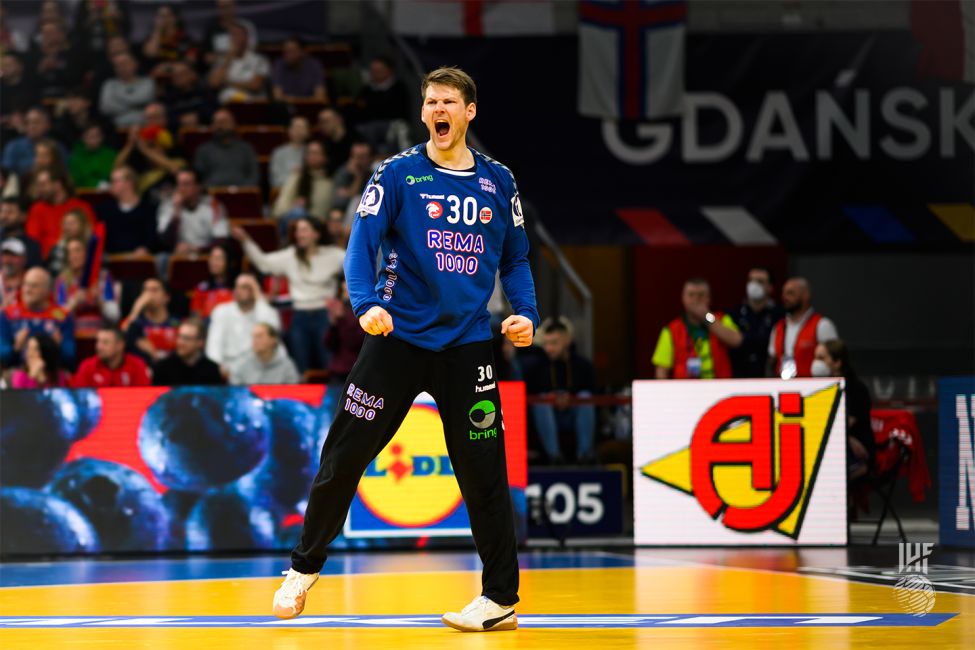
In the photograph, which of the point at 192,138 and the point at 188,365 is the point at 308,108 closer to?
the point at 192,138

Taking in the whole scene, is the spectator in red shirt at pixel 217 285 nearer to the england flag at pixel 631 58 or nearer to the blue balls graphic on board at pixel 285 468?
the blue balls graphic on board at pixel 285 468

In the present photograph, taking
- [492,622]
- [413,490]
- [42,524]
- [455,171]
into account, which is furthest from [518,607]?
[42,524]

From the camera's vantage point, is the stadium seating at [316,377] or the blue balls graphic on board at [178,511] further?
the stadium seating at [316,377]

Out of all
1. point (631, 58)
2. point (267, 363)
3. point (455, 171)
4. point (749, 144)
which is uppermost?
point (631, 58)

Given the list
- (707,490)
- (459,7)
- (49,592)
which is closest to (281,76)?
(459,7)

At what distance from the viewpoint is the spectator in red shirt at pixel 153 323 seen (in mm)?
10867

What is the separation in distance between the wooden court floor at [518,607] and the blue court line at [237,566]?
1 cm

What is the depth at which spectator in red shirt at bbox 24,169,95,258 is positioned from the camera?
12.2 meters

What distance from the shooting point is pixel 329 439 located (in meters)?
4.65

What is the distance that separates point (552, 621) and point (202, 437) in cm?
437

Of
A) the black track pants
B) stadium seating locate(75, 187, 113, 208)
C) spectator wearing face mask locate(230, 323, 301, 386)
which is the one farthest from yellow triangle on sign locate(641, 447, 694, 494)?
stadium seating locate(75, 187, 113, 208)

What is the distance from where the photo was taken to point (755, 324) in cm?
1091

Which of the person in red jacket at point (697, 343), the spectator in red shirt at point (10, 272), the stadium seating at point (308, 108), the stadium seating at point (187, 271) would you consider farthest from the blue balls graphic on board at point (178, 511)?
the stadium seating at point (308, 108)

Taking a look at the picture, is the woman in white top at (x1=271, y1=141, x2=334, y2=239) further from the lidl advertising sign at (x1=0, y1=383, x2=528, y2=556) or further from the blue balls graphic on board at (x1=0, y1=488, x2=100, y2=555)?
the blue balls graphic on board at (x1=0, y1=488, x2=100, y2=555)
